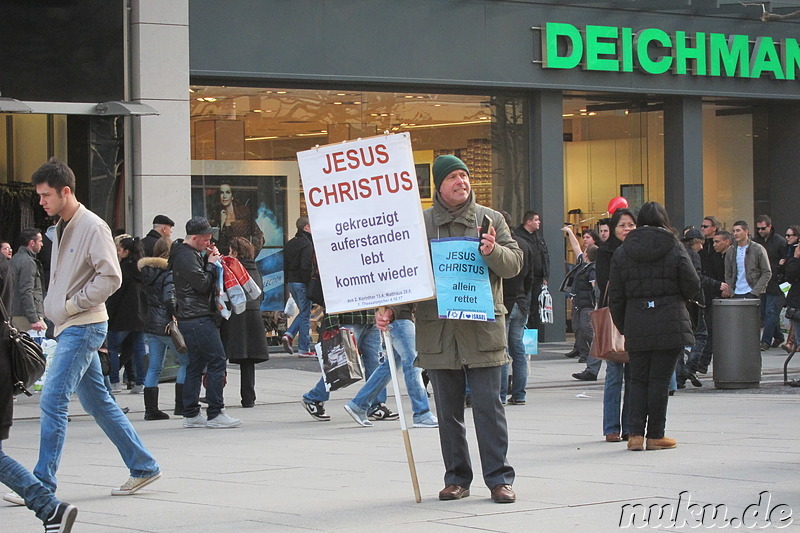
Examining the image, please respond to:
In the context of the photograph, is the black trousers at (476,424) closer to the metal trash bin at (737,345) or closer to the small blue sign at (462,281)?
the small blue sign at (462,281)

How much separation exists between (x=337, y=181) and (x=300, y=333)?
38.5 feet

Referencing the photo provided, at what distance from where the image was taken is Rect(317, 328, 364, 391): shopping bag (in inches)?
473

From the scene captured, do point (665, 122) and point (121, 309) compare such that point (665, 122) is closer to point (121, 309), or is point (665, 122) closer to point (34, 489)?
point (121, 309)

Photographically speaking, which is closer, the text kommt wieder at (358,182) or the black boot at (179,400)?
the text kommt wieder at (358,182)

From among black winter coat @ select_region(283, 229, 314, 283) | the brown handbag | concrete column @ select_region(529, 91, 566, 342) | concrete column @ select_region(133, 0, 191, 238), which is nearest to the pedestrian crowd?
the brown handbag

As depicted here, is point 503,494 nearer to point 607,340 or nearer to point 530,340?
point 607,340

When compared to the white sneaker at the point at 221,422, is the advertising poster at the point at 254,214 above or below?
above

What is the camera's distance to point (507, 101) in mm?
22312

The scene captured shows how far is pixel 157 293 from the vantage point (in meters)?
13.3

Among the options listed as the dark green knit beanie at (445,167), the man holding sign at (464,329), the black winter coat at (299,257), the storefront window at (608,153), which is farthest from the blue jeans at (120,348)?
the storefront window at (608,153)

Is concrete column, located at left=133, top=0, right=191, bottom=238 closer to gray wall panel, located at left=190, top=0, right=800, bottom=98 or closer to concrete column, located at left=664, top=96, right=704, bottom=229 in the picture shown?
gray wall panel, located at left=190, top=0, right=800, bottom=98

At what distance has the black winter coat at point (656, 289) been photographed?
9688mm

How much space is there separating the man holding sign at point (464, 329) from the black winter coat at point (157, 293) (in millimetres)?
5735

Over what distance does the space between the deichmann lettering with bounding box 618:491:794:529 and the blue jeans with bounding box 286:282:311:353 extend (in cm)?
1222
